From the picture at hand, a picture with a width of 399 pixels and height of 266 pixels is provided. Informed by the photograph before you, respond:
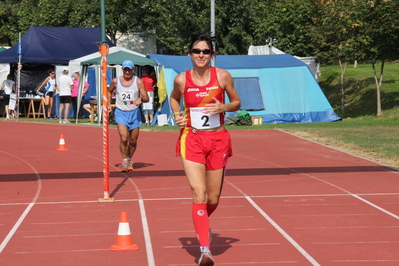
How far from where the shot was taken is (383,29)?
2702cm

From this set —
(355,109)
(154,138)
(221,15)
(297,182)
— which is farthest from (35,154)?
(221,15)

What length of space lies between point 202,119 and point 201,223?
94 centimetres

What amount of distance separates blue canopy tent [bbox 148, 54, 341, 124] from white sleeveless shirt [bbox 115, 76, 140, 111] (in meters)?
14.0

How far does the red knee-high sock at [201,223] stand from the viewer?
5809 millimetres

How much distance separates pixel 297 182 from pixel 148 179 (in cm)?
257

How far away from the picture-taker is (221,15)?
127ft

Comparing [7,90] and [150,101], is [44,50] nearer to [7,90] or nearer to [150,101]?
[7,90]

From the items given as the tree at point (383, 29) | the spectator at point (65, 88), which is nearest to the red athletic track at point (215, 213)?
the spectator at point (65, 88)

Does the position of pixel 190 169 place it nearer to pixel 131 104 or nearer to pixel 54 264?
pixel 54 264

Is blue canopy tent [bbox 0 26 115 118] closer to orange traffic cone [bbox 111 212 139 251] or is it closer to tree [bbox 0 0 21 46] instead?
orange traffic cone [bbox 111 212 139 251]

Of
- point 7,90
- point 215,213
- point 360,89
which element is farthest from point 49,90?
point 215,213

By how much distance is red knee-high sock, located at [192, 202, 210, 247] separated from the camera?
19.1ft

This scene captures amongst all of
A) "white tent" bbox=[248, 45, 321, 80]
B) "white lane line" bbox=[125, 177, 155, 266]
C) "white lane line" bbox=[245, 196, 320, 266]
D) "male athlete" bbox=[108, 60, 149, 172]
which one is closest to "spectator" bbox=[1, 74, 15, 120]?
"white tent" bbox=[248, 45, 321, 80]

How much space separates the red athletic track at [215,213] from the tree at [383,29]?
1276cm
